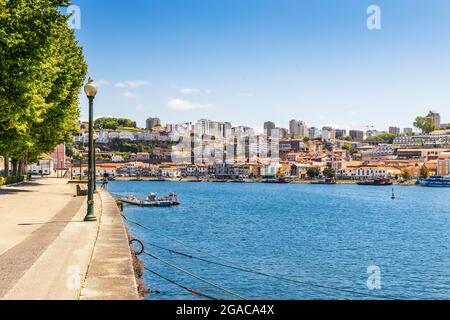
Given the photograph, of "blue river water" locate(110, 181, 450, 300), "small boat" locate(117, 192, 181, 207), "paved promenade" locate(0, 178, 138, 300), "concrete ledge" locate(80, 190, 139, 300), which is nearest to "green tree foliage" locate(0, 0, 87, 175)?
"paved promenade" locate(0, 178, 138, 300)

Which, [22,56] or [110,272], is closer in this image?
[110,272]

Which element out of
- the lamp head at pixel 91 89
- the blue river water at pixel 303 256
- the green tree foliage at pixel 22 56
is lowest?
the blue river water at pixel 303 256

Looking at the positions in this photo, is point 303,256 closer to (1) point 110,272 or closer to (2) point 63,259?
(2) point 63,259

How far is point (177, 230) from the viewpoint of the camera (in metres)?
53.0

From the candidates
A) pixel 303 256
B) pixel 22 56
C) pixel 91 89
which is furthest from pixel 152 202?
pixel 91 89

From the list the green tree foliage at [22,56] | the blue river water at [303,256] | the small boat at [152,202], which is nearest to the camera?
the green tree foliage at [22,56]

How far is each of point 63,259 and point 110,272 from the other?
8.40 ft

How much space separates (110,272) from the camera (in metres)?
11.7

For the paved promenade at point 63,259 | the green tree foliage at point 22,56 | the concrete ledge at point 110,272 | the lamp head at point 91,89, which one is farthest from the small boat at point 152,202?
the concrete ledge at point 110,272

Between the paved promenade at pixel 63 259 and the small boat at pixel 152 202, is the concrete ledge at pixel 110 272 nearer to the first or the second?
the paved promenade at pixel 63 259

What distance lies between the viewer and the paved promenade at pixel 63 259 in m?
10.0

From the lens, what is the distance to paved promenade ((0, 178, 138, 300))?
10.0 metres
